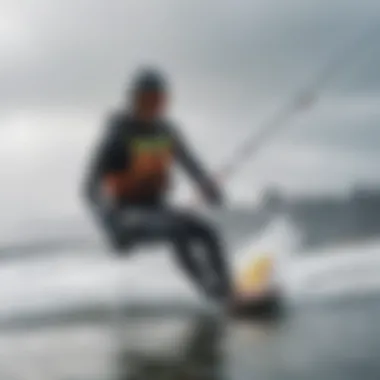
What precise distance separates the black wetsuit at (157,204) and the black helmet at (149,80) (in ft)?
0.28

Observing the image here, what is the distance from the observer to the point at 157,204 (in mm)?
2756

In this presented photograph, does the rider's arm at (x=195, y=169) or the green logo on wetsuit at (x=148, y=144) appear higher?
the green logo on wetsuit at (x=148, y=144)

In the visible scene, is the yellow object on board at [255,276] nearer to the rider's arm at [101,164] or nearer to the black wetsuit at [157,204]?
the black wetsuit at [157,204]

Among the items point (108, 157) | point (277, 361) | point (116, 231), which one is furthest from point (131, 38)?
point (277, 361)

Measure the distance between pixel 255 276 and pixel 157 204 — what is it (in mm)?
338

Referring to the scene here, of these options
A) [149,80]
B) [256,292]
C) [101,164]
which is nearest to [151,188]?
[101,164]

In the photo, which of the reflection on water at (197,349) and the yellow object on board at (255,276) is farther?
the yellow object on board at (255,276)

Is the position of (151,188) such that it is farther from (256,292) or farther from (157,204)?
(256,292)

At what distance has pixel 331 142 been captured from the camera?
2.84m

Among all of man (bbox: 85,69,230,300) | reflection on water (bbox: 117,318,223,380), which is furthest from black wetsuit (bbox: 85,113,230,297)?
reflection on water (bbox: 117,318,223,380)

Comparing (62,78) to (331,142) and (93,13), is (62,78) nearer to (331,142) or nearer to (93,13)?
(93,13)

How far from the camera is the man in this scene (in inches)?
107

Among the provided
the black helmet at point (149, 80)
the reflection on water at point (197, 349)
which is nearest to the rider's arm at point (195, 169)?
the black helmet at point (149, 80)

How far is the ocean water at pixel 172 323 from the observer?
2.67 metres
